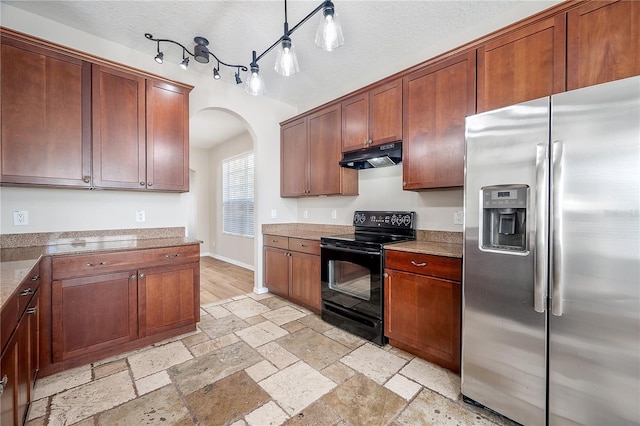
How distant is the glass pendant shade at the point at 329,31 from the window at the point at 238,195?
3826 mm

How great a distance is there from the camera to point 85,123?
90.0 inches

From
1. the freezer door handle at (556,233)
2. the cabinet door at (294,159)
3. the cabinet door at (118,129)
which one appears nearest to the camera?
the freezer door handle at (556,233)

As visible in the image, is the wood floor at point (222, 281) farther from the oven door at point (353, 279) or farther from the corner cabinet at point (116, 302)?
the oven door at point (353, 279)

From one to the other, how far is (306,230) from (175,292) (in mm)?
2000

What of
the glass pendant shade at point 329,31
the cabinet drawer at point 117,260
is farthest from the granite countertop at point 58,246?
the glass pendant shade at point 329,31

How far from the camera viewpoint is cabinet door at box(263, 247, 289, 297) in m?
3.51

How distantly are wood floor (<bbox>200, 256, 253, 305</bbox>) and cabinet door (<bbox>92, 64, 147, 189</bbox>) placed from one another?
185 centimetres

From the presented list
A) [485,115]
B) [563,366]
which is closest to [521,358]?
[563,366]

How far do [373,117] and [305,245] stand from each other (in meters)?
1.63

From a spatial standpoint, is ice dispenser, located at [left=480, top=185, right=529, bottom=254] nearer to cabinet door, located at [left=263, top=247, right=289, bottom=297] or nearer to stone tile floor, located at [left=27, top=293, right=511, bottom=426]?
stone tile floor, located at [left=27, top=293, right=511, bottom=426]

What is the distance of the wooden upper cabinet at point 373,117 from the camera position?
8.72 ft

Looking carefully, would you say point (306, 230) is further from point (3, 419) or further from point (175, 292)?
point (3, 419)

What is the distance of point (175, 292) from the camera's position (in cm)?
252

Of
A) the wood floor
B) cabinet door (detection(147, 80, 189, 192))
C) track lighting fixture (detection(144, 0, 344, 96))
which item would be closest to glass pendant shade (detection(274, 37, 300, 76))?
track lighting fixture (detection(144, 0, 344, 96))
